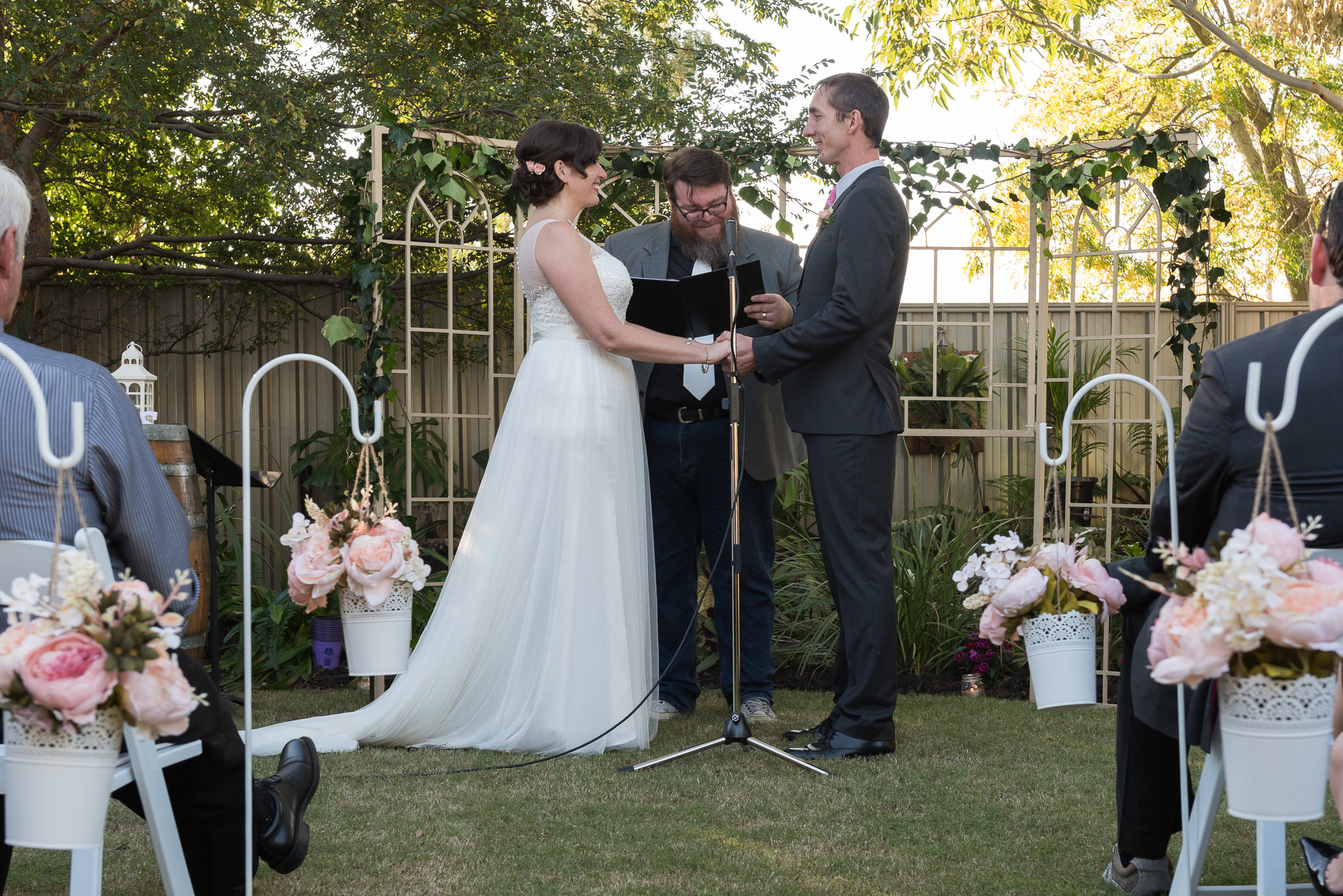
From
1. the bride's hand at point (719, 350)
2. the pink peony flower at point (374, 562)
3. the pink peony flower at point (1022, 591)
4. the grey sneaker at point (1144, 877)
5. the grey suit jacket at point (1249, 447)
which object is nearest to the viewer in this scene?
the grey suit jacket at point (1249, 447)

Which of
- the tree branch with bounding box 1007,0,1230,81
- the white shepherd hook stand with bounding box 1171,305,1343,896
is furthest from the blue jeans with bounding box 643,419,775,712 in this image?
the tree branch with bounding box 1007,0,1230,81

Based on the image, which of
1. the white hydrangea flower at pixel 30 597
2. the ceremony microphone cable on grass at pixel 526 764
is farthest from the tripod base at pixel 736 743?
the white hydrangea flower at pixel 30 597

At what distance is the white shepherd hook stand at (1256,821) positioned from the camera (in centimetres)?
139

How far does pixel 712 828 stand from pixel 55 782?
5.20ft

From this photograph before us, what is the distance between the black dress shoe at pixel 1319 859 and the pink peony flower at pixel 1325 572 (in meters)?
0.81

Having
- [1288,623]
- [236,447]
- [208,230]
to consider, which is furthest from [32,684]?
[208,230]

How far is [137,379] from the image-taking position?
4.32 meters

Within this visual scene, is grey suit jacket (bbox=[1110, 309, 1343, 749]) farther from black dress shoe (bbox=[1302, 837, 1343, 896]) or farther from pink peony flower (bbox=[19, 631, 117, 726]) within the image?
pink peony flower (bbox=[19, 631, 117, 726])

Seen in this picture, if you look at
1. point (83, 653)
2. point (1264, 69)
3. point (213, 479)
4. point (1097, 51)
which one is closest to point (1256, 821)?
point (83, 653)

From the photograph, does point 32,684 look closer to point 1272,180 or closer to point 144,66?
point 144,66

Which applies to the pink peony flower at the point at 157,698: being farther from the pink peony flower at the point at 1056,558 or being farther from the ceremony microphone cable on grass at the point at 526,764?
the ceremony microphone cable on grass at the point at 526,764

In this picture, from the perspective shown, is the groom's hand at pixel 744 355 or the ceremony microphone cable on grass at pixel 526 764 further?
the groom's hand at pixel 744 355

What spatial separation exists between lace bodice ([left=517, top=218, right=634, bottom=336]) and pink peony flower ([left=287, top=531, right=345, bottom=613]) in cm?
163

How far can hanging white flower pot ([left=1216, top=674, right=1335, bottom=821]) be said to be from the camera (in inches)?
54.6
